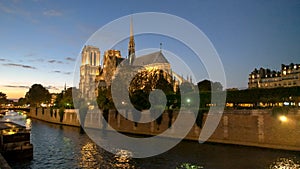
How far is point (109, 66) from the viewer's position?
94312mm

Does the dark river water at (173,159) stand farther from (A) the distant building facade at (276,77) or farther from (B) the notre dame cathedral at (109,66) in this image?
(A) the distant building facade at (276,77)

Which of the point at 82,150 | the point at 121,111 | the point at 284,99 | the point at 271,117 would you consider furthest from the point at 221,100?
the point at 82,150

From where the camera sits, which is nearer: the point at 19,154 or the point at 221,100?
the point at 19,154

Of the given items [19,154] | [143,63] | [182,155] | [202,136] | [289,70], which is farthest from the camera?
[143,63]

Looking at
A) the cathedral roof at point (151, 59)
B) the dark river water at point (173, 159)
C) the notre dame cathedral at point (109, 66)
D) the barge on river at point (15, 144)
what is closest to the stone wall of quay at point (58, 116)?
the notre dame cathedral at point (109, 66)

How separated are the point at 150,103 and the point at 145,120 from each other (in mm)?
3792

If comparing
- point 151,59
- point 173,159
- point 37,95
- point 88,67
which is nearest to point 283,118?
point 173,159

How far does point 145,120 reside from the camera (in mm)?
35344

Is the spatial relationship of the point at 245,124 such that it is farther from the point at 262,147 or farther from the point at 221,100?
the point at 221,100

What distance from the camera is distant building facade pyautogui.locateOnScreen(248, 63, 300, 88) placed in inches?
3026

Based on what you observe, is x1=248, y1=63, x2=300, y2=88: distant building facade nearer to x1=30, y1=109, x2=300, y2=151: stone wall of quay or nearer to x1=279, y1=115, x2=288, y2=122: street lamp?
x1=30, y1=109, x2=300, y2=151: stone wall of quay

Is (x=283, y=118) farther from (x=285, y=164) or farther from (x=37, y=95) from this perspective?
(x=37, y=95)

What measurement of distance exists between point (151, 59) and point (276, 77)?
41.8 meters

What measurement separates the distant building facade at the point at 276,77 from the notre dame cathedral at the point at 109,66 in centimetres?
3053
